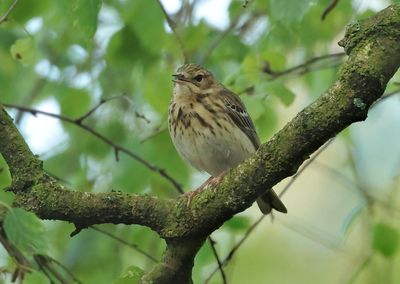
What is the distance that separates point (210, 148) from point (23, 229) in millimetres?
2769

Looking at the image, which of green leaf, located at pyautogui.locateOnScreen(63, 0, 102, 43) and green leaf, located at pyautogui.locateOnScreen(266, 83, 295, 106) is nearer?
green leaf, located at pyautogui.locateOnScreen(63, 0, 102, 43)

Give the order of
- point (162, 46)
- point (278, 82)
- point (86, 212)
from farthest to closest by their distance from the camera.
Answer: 1. point (162, 46)
2. point (278, 82)
3. point (86, 212)

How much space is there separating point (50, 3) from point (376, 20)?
9.84ft

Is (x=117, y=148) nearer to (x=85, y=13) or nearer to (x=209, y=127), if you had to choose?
(x=209, y=127)

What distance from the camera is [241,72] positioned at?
565cm

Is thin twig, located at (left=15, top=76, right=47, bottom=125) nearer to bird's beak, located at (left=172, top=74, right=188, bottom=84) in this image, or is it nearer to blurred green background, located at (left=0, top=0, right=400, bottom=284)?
blurred green background, located at (left=0, top=0, right=400, bottom=284)

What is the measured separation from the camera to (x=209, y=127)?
6.04 meters

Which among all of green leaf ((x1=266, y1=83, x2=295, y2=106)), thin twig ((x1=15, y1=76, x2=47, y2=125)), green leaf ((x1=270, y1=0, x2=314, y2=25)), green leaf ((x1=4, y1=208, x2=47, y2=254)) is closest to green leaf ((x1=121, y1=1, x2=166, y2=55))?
green leaf ((x1=266, y1=83, x2=295, y2=106))

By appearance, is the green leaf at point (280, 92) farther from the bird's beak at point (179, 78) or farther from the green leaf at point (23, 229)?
the green leaf at point (23, 229)

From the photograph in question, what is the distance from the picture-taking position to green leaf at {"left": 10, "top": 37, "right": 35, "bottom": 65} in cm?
484

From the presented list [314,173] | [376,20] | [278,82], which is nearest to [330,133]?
[376,20]

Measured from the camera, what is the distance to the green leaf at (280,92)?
543 centimetres

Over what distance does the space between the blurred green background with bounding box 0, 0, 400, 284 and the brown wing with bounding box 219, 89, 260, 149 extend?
0.14m

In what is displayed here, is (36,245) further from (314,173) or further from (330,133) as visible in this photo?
(314,173)
